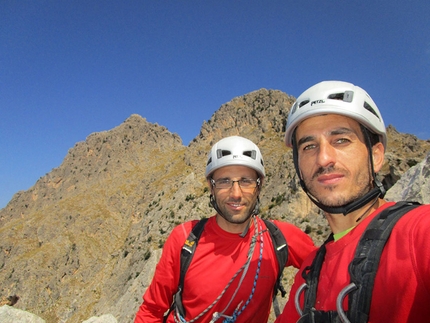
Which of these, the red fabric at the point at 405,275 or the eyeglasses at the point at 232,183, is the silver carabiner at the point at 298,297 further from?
the eyeglasses at the point at 232,183

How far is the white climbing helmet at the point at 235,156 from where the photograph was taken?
222 inches

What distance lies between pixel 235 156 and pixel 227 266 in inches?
91.7

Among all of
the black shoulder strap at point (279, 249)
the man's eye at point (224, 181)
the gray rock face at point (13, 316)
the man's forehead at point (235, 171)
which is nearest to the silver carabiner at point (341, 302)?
the black shoulder strap at point (279, 249)

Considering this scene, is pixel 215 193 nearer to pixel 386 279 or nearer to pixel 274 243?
pixel 274 243

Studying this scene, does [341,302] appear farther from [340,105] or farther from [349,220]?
[340,105]

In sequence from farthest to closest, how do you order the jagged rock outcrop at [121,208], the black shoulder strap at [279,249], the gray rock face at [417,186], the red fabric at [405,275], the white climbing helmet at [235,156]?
the jagged rock outcrop at [121,208]
the gray rock face at [417,186]
the white climbing helmet at [235,156]
the black shoulder strap at [279,249]
the red fabric at [405,275]

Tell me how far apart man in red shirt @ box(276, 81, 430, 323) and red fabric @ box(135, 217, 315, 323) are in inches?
59.3

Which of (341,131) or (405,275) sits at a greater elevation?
(341,131)

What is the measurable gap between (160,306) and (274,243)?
8.28 feet

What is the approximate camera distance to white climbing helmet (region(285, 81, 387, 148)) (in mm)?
3129

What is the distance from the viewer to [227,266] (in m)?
4.72

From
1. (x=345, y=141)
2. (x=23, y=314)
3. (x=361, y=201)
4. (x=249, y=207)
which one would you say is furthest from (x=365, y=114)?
(x=23, y=314)

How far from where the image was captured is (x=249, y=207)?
5.20 m

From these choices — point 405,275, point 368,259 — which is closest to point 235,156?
point 368,259
